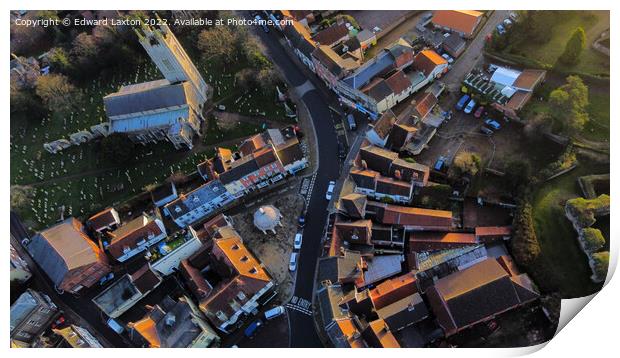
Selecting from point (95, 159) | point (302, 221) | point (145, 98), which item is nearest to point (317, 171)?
point (302, 221)

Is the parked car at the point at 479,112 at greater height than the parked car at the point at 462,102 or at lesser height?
lesser

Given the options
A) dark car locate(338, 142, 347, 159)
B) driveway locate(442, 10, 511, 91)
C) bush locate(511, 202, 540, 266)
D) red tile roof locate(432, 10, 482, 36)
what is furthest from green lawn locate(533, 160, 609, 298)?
red tile roof locate(432, 10, 482, 36)

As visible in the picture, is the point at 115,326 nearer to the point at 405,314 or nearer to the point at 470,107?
the point at 405,314

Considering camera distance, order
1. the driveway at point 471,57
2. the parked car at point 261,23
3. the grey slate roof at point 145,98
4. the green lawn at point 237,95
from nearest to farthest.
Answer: the driveway at point 471,57
the grey slate roof at point 145,98
the green lawn at point 237,95
the parked car at point 261,23

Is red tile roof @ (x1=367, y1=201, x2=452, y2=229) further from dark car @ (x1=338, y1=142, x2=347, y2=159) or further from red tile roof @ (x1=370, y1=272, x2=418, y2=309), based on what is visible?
dark car @ (x1=338, y1=142, x2=347, y2=159)

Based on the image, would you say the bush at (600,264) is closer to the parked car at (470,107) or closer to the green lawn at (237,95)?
the parked car at (470,107)

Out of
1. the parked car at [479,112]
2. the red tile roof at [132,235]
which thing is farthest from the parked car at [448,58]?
the red tile roof at [132,235]

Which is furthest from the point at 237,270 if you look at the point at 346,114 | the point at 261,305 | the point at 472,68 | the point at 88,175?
the point at 472,68
